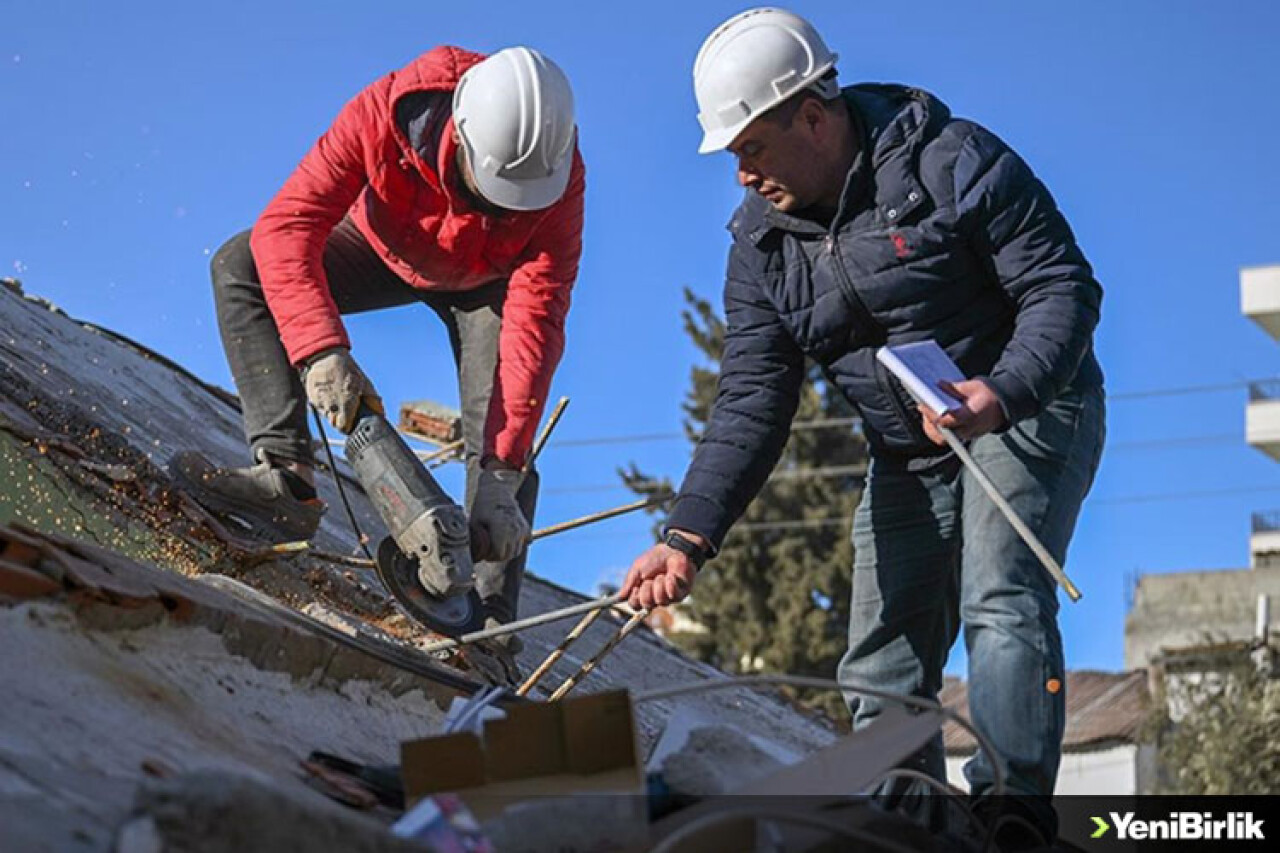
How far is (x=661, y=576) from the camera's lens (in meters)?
4.55

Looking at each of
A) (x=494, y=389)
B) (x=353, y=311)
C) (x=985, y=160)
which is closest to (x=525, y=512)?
(x=494, y=389)

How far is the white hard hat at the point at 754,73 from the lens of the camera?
4504 mm

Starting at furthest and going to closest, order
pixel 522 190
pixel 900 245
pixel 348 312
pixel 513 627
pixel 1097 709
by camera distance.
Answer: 1. pixel 1097 709
2. pixel 348 312
3. pixel 522 190
4. pixel 513 627
5. pixel 900 245

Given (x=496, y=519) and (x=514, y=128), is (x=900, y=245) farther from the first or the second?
(x=496, y=519)

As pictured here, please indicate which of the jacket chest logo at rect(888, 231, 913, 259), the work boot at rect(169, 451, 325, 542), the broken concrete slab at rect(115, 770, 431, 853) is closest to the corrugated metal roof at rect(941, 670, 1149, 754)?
the work boot at rect(169, 451, 325, 542)

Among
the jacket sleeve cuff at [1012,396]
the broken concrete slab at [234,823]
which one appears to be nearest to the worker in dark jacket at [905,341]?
the jacket sleeve cuff at [1012,396]

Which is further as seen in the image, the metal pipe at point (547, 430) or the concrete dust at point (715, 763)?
the metal pipe at point (547, 430)

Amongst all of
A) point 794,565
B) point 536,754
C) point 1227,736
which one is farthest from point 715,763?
point 794,565

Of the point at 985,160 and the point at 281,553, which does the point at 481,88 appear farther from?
the point at 985,160

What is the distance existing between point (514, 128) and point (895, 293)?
1834 millimetres

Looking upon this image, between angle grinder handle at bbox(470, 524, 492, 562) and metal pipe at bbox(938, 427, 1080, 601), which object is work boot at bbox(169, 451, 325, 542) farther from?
metal pipe at bbox(938, 427, 1080, 601)

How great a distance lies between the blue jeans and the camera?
4.04 metres

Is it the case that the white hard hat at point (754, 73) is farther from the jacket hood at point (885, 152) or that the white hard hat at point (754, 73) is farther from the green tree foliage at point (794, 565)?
the green tree foliage at point (794, 565)

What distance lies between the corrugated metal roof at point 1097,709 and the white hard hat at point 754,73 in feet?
68.8
